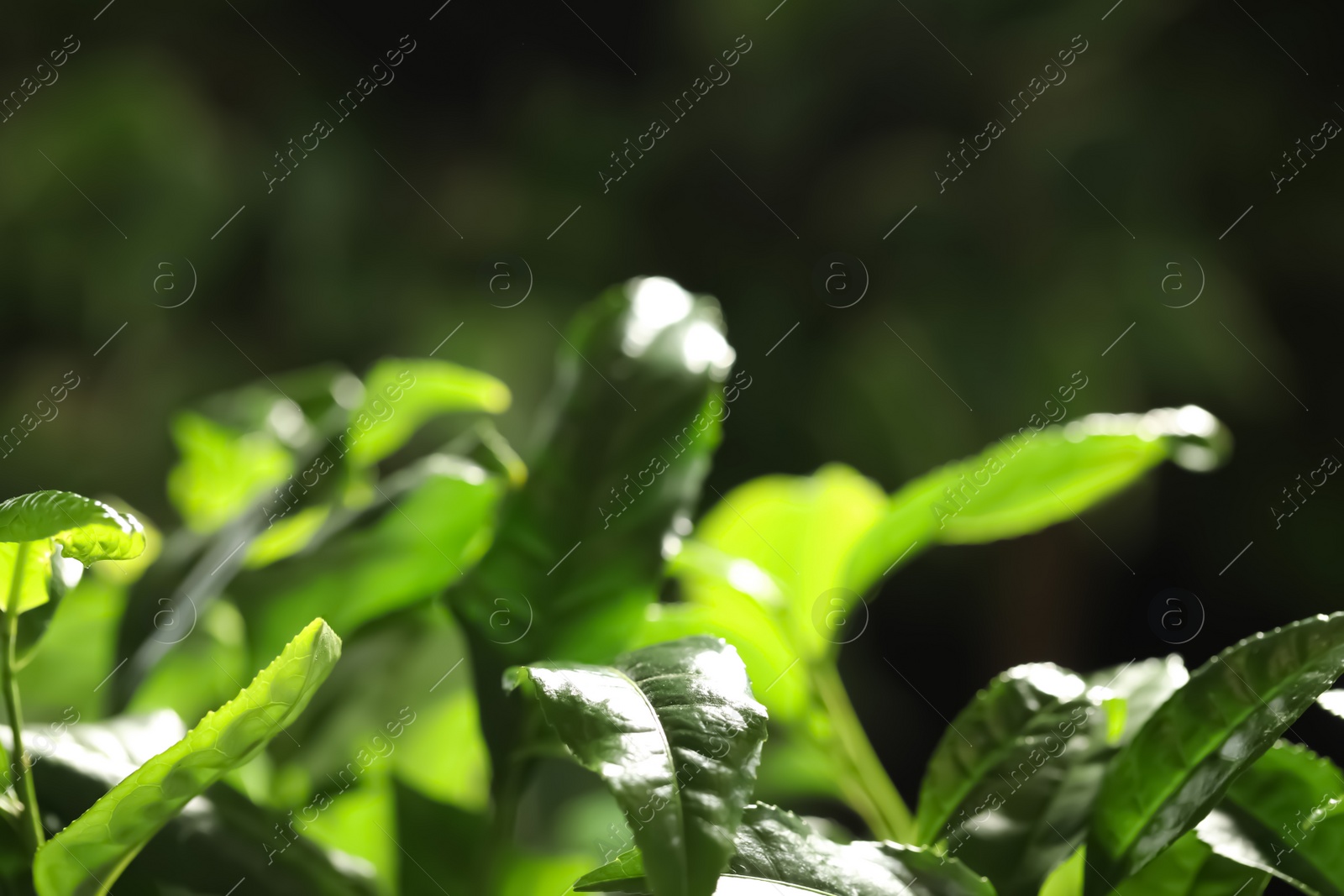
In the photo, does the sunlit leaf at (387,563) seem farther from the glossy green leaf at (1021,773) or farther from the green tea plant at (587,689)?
the glossy green leaf at (1021,773)

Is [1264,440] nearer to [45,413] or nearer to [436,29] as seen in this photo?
[436,29]

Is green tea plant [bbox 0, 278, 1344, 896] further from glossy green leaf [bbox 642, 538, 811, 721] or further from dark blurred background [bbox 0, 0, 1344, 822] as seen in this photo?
dark blurred background [bbox 0, 0, 1344, 822]

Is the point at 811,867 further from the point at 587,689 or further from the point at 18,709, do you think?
the point at 18,709

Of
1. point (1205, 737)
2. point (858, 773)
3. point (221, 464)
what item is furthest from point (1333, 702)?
point (221, 464)

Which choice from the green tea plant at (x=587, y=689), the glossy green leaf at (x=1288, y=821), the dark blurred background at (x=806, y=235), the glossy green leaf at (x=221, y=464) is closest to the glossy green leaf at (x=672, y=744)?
the green tea plant at (x=587, y=689)

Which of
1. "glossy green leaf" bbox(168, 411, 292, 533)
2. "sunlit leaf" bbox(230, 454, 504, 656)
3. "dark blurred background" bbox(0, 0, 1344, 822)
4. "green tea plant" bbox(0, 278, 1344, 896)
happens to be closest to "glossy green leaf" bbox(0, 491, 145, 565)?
"green tea plant" bbox(0, 278, 1344, 896)

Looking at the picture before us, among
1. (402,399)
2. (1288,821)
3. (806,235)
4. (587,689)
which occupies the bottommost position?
(1288,821)
